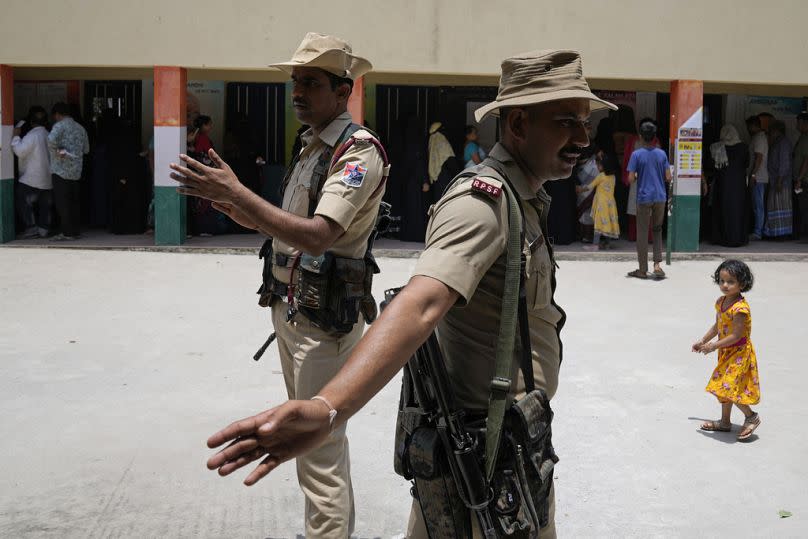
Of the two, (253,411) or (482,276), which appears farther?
(253,411)

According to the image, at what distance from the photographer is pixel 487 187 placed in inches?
94.1

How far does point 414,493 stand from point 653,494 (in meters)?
2.72

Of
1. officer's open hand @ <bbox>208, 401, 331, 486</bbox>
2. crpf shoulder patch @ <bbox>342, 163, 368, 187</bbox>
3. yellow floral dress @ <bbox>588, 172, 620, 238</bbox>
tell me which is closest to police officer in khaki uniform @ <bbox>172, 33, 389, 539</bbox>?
crpf shoulder patch @ <bbox>342, 163, 368, 187</bbox>

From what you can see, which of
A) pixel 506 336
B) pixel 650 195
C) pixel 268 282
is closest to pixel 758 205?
pixel 650 195

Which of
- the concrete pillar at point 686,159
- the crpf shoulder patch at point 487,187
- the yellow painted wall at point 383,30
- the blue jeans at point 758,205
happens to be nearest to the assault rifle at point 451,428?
the crpf shoulder patch at point 487,187

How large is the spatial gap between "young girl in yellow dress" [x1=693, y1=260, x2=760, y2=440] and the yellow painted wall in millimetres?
7999

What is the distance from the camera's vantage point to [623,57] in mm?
13586

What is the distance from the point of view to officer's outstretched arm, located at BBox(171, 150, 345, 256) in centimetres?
289

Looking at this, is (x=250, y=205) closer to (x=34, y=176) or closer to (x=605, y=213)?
(x=605, y=213)

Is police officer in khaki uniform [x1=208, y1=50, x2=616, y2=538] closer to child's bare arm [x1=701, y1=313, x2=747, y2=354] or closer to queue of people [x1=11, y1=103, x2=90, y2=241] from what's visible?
child's bare arm [x1=701, y1=313, x2=747, y2=354]

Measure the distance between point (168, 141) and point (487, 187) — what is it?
11689mm

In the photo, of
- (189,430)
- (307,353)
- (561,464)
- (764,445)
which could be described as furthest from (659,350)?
(307,353)

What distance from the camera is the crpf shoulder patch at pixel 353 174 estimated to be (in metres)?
3.65

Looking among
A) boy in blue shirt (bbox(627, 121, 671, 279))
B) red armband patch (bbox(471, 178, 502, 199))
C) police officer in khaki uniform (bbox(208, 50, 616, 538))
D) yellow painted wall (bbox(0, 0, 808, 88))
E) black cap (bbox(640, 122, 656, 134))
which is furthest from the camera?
yellow painted wall (bbox(0, 0, 808, 88))
